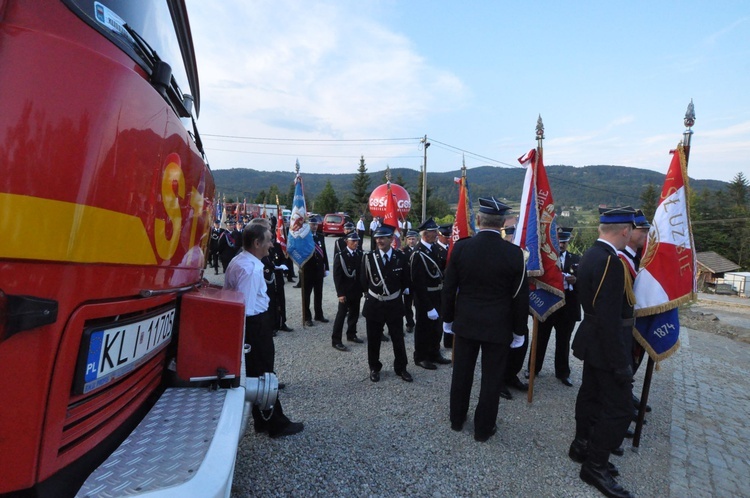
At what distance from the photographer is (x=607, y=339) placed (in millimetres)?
2824

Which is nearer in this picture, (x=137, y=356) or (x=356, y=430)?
(x=137, y=356)

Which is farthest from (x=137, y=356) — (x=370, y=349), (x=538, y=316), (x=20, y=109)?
(x=538, y=316)

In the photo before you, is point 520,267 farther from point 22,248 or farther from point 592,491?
point 22,248

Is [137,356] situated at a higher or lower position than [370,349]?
higher

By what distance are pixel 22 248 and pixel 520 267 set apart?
324cm

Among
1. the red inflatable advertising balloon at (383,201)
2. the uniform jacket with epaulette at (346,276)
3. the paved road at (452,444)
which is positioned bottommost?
the paved road at (452,444)

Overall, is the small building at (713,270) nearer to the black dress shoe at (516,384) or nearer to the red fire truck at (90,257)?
the black dress shoe at (516,384)

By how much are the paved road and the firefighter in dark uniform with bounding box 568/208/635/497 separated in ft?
0.82

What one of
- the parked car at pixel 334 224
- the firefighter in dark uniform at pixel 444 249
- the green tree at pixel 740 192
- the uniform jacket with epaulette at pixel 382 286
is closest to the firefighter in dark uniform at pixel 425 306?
the uniform jacket with epaulette at pixel 382 286

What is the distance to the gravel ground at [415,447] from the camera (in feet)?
9.36

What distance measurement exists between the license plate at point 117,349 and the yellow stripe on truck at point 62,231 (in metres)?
0.25

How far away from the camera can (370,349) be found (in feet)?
15.5

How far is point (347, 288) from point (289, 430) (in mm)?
2797

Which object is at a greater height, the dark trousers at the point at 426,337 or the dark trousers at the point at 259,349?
the dark trousers at the point at 259,349
